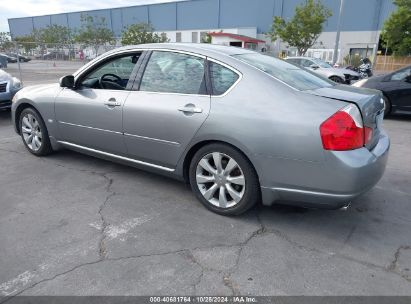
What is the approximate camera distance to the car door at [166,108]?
3443mm

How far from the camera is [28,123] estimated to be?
5.16m

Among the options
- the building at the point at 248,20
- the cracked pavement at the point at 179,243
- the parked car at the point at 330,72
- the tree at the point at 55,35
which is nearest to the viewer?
the cracked pavement at the point at 179,243

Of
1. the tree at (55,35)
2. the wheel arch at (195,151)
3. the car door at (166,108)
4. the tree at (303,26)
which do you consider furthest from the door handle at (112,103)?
the tree at (55,35)

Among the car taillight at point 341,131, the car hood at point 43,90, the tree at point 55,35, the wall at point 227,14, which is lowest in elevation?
the tree at point 55,35

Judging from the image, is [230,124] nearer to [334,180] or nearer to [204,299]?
[334,180]

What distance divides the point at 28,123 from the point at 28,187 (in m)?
1.39

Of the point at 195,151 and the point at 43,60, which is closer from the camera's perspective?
the point at 195,151

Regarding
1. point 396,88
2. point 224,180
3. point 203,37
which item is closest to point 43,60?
point 396,88

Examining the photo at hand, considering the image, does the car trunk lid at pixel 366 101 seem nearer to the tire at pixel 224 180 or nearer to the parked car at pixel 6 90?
the tire at pixel 224 180

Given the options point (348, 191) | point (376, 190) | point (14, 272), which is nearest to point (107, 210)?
point (14, 272)

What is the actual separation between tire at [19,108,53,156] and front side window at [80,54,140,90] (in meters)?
1.03

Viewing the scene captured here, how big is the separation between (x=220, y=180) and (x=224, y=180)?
0.15ft

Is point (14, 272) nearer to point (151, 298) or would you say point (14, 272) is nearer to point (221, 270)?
point (151, 298)

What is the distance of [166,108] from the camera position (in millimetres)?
3570
